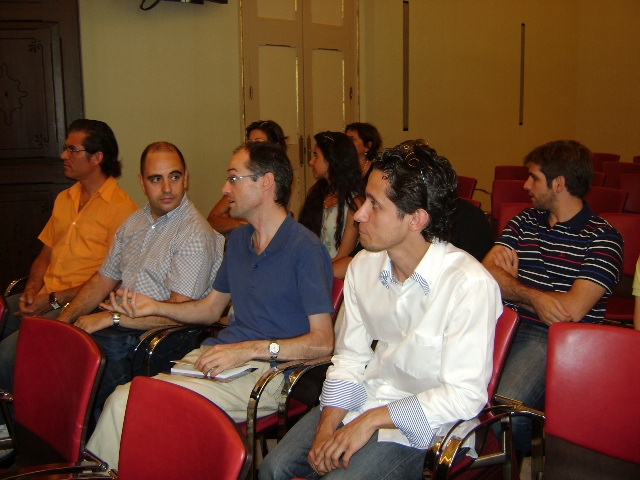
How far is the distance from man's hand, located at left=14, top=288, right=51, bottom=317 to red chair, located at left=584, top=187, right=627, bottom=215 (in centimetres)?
349

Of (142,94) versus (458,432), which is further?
(142,94)

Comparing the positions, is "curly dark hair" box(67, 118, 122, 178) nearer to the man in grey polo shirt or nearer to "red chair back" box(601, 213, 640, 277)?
the man in grey polo shirt

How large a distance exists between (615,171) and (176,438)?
269 inches

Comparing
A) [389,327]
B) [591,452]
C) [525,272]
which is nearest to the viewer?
[591,452]

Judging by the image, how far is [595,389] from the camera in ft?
6.19

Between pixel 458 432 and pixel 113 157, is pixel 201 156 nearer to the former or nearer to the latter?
pixel 113 157

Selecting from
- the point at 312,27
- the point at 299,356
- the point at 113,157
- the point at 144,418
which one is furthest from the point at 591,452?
the point at 312,27

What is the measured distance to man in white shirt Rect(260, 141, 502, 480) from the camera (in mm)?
1854

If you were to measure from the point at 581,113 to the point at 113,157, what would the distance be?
9.17 meters

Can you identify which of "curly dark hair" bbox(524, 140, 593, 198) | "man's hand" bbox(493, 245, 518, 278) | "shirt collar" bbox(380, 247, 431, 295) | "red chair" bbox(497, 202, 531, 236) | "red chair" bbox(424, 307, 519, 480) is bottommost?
"red chair" bbox(424, 307, 519, 480)

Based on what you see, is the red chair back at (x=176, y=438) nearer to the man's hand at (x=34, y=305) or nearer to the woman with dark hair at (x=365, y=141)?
the man's hand at (x=34, y=305)

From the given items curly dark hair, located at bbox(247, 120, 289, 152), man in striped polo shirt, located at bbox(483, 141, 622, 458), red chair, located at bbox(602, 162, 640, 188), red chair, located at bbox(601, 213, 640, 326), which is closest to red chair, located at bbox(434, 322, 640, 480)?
man in striped polo shirt, located at bbox(483, 141, 622, 458)

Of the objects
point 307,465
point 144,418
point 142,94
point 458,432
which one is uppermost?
point 142,94

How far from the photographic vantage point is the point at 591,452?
190 centimetres
